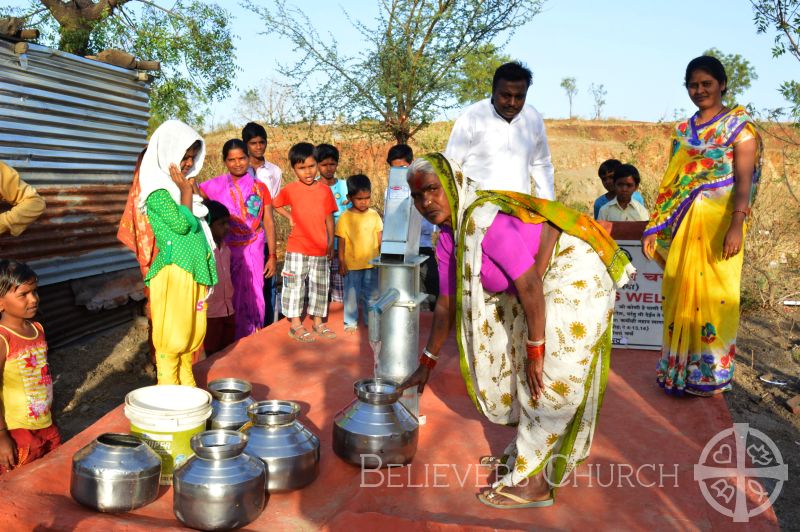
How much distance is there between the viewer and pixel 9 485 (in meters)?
2.88

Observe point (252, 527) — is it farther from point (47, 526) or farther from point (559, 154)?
point (559, 154)

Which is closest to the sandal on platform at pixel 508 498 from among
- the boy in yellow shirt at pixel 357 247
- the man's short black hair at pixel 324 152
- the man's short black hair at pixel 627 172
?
the boy in yellow shirt at pixel 357 247

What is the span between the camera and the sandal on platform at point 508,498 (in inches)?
114

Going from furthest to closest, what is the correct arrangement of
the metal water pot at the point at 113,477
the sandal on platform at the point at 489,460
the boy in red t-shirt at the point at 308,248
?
the boy in red t-shirt at the point at 308,248 < the sandal on platform at the point at 489,460 < the metal water pot at the point at 113,477

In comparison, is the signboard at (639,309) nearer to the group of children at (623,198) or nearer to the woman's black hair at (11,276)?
the group of children at (623,198)

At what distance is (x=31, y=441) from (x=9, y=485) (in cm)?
82

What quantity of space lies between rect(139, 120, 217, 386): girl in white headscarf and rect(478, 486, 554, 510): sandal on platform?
195cm

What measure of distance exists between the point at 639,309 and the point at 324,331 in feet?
7.92

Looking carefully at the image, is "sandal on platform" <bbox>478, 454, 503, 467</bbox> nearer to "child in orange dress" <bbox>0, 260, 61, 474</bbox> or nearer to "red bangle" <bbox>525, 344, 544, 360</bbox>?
"red bangle" <bbox>525, 344, 544, 360</bbox>

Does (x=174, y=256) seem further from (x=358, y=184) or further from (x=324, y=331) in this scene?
(x=358, y=184)

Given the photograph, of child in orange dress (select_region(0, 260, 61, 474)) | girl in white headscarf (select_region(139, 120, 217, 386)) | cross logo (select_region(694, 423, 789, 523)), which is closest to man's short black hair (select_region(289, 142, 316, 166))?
girl in white headscarf (select_region(139, 120, 217, 386))

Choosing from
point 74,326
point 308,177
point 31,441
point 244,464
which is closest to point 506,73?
point 308,177

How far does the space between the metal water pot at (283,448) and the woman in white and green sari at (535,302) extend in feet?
2.53

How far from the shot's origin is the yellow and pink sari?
4.07 m
